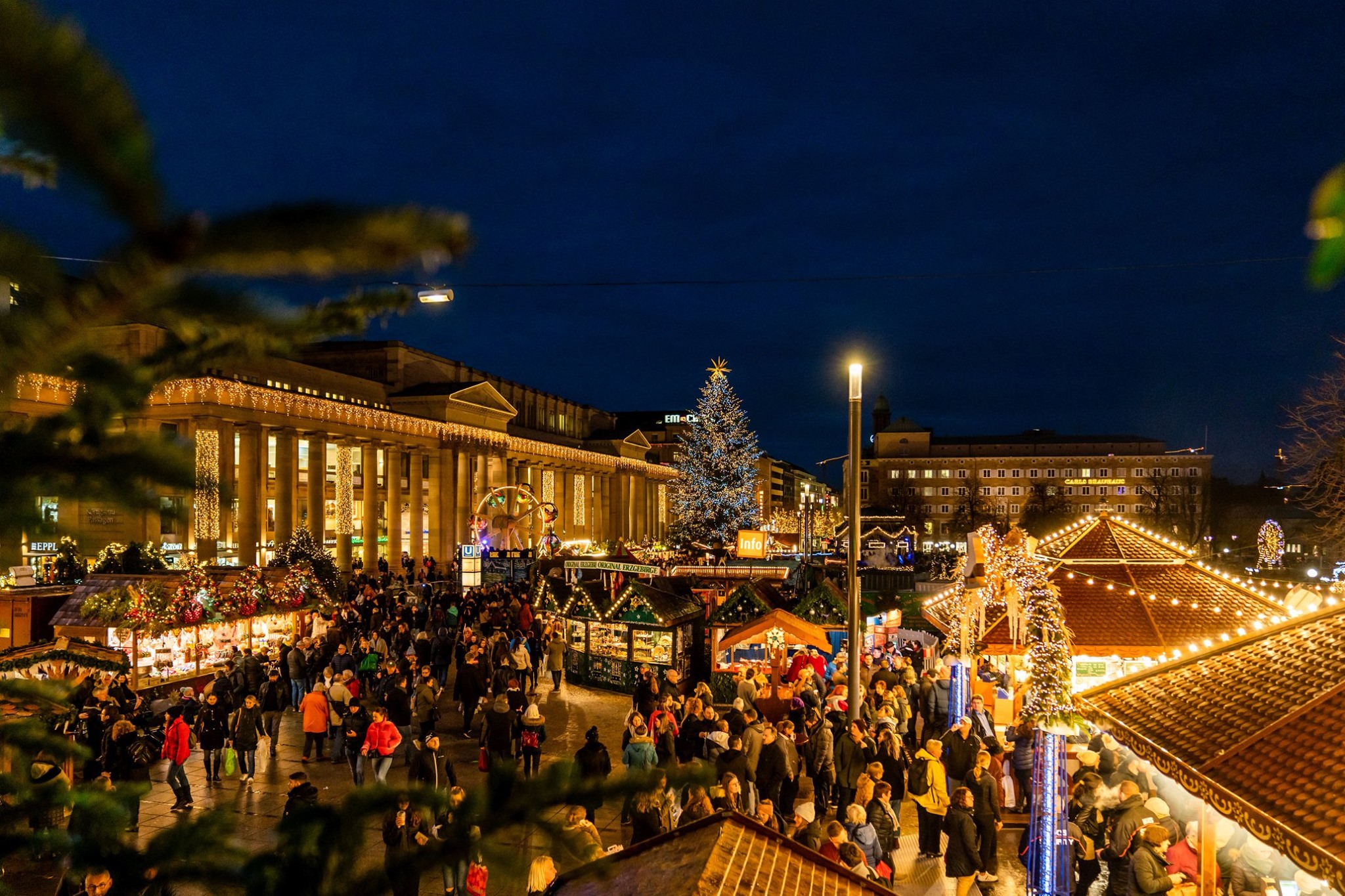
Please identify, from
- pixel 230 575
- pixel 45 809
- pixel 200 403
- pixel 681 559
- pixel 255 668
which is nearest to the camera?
pixel 45 809

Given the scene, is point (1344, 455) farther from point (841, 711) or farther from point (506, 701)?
point (506, 701)

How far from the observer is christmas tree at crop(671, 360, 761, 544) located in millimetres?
46219

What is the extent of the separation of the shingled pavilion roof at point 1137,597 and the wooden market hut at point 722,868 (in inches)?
439

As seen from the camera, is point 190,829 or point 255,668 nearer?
point 190,829

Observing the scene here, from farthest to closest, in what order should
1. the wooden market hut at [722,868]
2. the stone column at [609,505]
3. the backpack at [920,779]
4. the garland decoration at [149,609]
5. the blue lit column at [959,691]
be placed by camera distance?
the stone column at [609,505], the garland decoration at [149,609], the blue lit column at [959,691], the backpack at [920,779], the wooden market hut at [722,868]

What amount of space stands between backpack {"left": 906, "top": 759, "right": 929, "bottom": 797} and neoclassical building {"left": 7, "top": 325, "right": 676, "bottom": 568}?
46.0ft

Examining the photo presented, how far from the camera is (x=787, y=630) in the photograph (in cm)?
1783

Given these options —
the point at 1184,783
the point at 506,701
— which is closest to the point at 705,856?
the point at 1184,783

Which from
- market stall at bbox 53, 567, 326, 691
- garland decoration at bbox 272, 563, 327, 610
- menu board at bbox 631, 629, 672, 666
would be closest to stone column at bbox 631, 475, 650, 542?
garland decoration at bbox 272, 563, 327, 610

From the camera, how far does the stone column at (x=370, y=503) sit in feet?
168

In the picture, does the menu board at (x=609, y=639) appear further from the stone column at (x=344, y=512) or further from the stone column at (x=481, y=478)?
the stone column at (x=481, y=478)

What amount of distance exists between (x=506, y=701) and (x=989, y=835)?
673 cm

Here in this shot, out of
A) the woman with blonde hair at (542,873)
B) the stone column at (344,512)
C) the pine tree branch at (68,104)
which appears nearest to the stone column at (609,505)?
the stone column at (344,512)

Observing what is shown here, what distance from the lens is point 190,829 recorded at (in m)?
1.53
